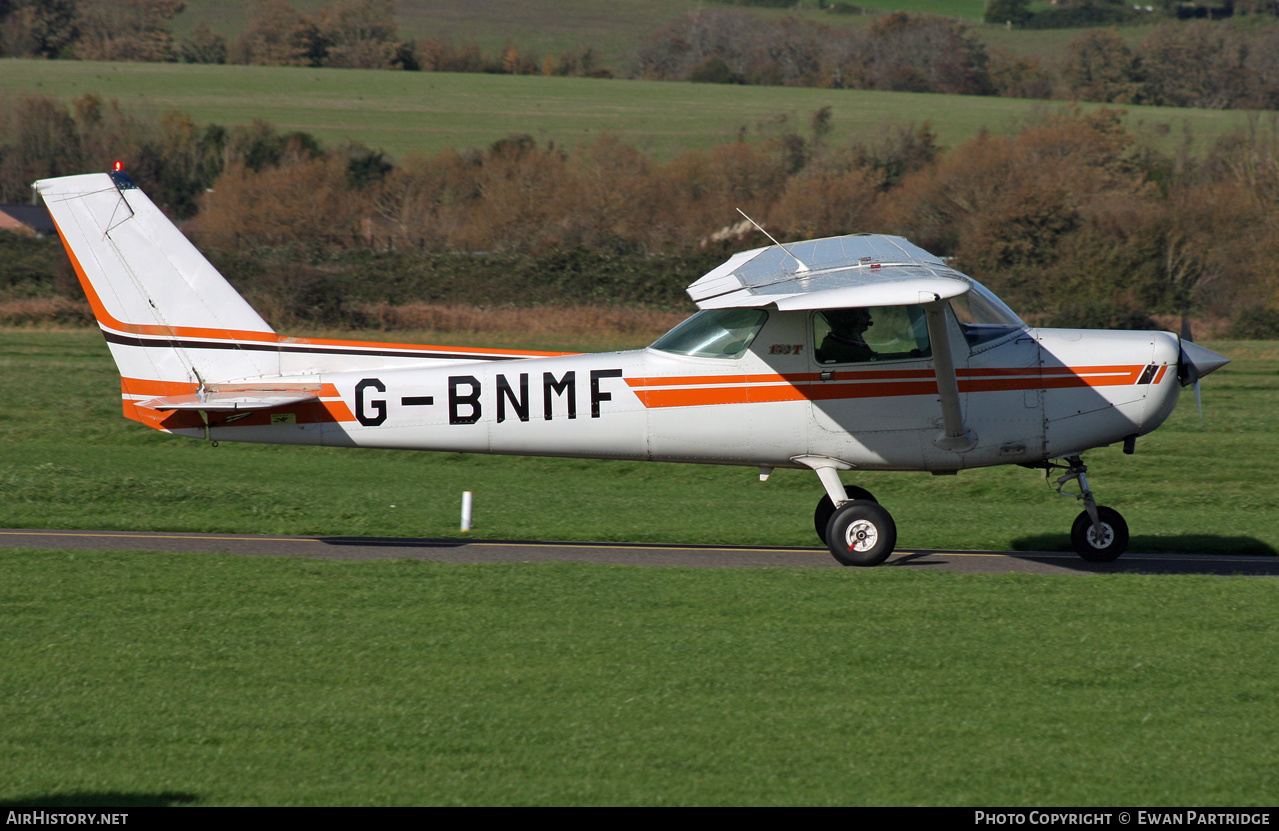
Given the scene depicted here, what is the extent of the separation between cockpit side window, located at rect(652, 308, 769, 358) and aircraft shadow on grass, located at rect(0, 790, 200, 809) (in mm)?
6096

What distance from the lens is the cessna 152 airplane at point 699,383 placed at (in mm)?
10312

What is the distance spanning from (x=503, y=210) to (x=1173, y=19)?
81.2 metres

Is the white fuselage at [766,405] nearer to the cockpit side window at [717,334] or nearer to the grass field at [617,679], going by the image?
the cockpit side window at [717,334]

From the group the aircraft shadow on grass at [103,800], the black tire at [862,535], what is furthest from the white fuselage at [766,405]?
the aircraft shadow on grass at [103,800]

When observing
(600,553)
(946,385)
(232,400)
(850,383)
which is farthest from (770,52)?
(232,400)

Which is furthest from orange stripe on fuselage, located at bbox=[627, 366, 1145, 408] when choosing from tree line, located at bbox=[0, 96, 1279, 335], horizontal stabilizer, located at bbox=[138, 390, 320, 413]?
tree line, located at bbox=[0, 96, 1279, 335]

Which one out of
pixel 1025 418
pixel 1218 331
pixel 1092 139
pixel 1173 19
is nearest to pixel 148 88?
pixel 1092 139

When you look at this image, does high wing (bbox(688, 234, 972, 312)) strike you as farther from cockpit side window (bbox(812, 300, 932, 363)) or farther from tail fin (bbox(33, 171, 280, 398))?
tail fin (bbox(33, 171, 280, 398))

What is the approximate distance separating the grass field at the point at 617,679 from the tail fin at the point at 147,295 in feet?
5.72

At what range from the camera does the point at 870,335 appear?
10.3 metres

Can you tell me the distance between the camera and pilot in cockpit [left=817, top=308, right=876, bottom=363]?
33.6ft

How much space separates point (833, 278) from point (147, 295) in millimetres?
6122

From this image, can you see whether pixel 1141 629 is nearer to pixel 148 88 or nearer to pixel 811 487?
pixel 811 487

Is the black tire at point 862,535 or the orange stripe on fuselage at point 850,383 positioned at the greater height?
the orange stripe on fuselage at point 850,383
